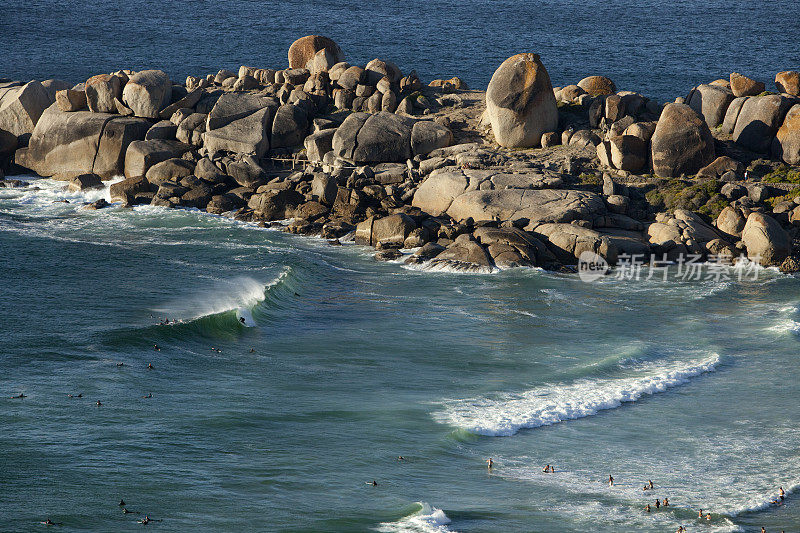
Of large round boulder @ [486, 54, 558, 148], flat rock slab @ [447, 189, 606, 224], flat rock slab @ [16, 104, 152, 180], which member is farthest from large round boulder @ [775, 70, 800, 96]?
flat rock slab @ [16, 104, 152, 180]

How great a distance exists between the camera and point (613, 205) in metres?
43.1

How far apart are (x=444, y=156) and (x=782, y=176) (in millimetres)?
17722

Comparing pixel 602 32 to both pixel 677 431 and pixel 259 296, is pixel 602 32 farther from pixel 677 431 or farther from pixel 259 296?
pixel 677 431

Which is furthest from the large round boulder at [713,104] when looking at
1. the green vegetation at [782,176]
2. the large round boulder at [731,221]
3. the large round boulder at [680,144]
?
the large round boulder at [731,221]

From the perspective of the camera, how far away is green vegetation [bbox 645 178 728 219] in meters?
43.1

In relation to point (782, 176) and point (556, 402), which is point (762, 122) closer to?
point (782, 176)


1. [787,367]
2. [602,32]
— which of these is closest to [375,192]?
[787,367]

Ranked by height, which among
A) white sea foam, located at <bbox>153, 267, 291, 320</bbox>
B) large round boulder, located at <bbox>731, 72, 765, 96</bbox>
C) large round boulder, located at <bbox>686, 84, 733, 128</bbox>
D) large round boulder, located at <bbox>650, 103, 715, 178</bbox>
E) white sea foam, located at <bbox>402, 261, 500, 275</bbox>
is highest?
large round boulder, located at <bbox>731, 72, 765, 96</bbox>

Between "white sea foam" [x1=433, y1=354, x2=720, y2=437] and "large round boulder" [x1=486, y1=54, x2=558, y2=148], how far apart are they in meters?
23.1

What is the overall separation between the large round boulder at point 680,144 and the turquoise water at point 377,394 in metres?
9.33

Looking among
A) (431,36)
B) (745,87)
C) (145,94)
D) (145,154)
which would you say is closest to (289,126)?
(145,154)

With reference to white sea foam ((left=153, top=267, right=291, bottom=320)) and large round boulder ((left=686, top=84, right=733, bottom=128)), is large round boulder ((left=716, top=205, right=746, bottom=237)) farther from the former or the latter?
white sea foam ((left=153, top=267, right=291, bottom=320))

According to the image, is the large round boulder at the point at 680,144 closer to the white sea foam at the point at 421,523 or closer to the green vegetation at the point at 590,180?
the green vegetation at the point at 590,180

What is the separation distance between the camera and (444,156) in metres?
49.0
